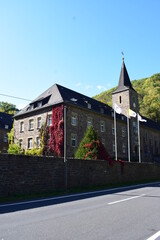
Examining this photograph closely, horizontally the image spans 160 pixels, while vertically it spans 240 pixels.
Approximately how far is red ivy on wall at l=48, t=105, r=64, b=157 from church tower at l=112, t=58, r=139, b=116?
18165mm

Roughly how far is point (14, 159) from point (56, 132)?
1659 centimetres

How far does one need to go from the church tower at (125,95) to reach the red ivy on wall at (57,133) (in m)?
18.2

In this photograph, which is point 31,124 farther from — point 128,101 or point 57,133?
point 128,101

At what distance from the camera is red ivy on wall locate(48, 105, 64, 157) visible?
1107 inches

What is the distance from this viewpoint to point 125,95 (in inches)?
1727

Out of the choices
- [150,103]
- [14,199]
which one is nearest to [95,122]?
[14,199]

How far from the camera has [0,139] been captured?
4462cm

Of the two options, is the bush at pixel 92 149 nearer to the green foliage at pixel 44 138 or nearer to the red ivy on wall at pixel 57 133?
the red ivy on wall at pixel 57 133

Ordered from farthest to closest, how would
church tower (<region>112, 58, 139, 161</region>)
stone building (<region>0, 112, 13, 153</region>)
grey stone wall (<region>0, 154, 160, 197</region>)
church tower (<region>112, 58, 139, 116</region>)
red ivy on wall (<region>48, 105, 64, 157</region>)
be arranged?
stone building (<region>0, 112, 13, 153</region>) < church tower (<region>112, 58, 139, 116</region>) < church tower (<region>112, 58, 139, 161</region>) < red ivy on wall (<region>48, 105, 64, 157</region>) < grey stone wall (<region>0, 154, 160, 197</region>)

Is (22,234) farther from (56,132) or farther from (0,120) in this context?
(0,120)

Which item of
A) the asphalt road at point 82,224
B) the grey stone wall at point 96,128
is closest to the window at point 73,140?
the grey stone wall at point 96,128

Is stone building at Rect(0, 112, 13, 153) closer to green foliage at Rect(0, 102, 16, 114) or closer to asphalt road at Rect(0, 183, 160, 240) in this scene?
green foliage at Rect(0, 102, 16, 114)

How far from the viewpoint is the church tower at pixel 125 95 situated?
43344mm

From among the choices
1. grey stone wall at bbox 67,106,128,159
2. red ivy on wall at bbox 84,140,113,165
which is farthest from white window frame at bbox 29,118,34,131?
red ivy on wall at bbox 84,140,113,165
